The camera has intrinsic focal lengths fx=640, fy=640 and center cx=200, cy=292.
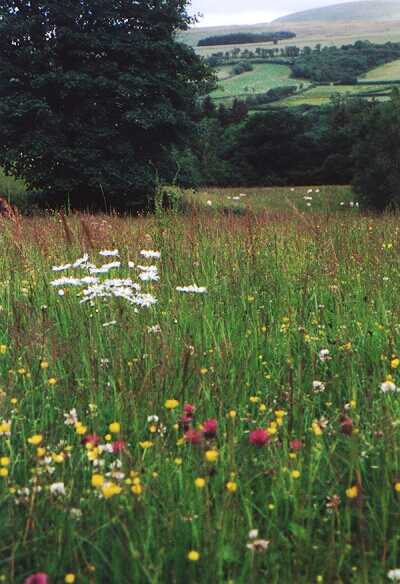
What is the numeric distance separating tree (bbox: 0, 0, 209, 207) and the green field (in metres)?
60.9

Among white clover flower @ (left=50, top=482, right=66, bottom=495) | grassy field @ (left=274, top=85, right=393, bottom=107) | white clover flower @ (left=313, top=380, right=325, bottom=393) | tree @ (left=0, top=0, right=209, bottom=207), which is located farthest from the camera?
grassy field @ (left=274, top=85, right=393, bottom=107)

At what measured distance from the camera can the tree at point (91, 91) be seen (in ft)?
64.6

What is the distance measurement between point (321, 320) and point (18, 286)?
2343 millimetres

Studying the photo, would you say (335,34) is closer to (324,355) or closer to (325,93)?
(325,93)

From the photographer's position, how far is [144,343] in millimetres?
3535

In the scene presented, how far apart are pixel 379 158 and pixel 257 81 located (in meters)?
64.3

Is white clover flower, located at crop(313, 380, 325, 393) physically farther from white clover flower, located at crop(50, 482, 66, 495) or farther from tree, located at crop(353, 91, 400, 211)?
tree, located at crop(353, 91, 400, 211)

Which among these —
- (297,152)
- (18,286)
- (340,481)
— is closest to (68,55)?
(18,286)

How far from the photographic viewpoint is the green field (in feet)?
267

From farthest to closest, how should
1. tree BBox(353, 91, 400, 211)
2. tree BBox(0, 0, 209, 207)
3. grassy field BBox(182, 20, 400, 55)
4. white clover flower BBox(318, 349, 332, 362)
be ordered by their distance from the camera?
grassy field BBox(182, 20, 400, 55) < tree BBox(353, 91, 400, 211) < tree BBox(0, 0, 209, 207) < white clover flower BBox(318, 349, 332, 362)

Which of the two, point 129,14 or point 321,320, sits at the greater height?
point 129,14

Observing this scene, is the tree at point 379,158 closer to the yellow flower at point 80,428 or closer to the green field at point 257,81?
the yellow flower at point 80,428

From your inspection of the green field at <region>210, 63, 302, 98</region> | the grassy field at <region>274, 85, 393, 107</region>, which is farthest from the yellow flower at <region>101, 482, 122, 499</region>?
the green field at <region>210, 63, 302, 98</region>

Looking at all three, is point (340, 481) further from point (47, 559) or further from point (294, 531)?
point (47, 559)
